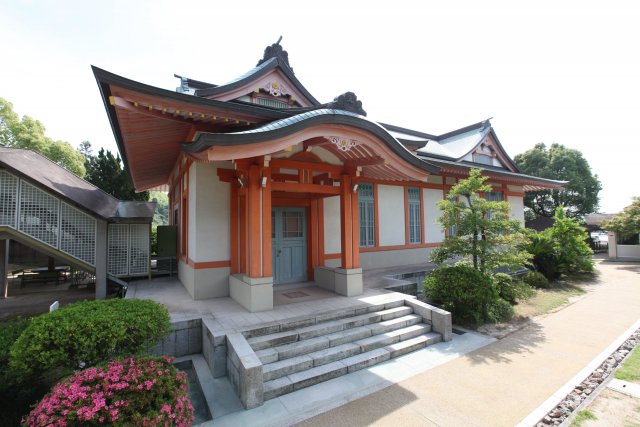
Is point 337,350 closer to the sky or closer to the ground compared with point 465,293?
closer to the ground

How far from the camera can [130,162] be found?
30.6 ft

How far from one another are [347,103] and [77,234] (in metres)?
7.78

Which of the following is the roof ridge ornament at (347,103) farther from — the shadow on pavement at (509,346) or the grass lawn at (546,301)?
the grass lawn at (546,301)

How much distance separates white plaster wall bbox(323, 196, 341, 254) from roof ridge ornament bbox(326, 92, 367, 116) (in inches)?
121

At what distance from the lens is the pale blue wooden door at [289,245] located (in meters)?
7.82

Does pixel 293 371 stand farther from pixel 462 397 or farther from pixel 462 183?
pixel 462 183

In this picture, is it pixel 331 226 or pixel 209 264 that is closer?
pixel 209 264

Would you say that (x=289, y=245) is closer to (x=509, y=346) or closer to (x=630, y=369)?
(x=509, y=346)

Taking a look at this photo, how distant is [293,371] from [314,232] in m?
4.32

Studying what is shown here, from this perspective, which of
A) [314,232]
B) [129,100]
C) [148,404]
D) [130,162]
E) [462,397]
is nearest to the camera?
[148,404]

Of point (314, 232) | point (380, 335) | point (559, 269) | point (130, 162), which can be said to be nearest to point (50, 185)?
point (130, 162)

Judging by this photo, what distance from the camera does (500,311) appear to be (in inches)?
271

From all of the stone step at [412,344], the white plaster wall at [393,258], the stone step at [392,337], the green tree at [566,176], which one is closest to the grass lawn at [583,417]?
the stone step at [412,344]

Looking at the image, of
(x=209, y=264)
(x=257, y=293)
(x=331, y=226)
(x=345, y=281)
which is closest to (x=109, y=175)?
(x=209, y=264)
